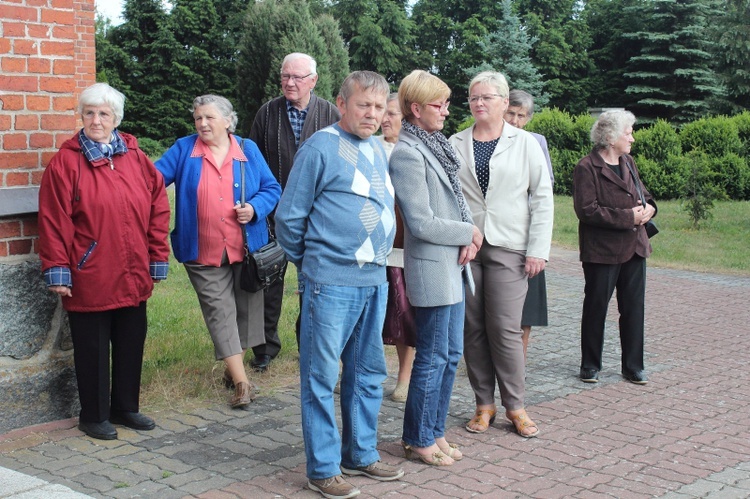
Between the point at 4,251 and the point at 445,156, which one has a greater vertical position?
the point at 445,156

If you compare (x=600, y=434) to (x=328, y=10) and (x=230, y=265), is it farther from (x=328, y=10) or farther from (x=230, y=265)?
(x=328, y=10)

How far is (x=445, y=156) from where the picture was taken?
15.5 ft

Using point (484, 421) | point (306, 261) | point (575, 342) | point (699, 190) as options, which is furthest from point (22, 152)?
point (699, 190)

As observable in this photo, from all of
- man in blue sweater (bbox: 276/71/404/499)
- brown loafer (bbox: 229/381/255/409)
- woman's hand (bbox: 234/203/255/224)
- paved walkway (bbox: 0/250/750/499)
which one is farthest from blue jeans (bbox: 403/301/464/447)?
woman's hand (bbox: 234/203/255/224)

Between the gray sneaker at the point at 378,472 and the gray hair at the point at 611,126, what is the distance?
3.17 metres

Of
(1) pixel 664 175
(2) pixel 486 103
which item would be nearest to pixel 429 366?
(2) pixel 486 103

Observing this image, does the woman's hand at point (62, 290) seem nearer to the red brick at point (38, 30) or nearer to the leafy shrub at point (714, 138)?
the red brick at point (38, 30)

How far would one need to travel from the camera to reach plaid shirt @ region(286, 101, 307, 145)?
647 cm

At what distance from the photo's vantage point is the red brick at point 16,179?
4.99 meters

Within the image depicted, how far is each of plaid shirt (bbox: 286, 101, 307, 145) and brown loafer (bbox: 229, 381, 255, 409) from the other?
6.03ft

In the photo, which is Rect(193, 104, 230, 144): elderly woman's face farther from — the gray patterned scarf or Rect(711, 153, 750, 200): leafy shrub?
Rect(711, 153, 750, 200): leafy shrub

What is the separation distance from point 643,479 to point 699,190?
1365 centimetres

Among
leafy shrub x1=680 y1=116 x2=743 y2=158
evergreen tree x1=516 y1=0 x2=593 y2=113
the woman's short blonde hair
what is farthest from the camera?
evergreen tree x1=516 y1=0 x2=593 y2=113

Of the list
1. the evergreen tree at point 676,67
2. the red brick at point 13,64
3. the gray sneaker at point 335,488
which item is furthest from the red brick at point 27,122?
the evergreen tree at point 676,67
